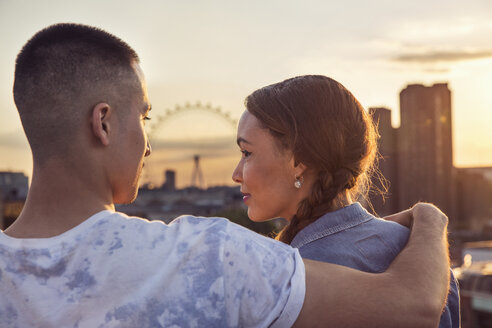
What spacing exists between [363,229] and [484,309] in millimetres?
19480

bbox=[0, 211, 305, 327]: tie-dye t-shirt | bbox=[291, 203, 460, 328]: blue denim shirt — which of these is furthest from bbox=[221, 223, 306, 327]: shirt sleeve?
bbox=[291, 203, 460, 328]: blue denim shirt

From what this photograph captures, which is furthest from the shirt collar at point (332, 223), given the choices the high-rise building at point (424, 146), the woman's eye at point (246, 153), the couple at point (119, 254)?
the high-rise building at point (424, 146)

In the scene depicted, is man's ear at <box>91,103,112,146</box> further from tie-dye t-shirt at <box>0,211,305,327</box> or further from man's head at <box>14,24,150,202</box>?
tie-dye t-shirt at <box>0,211,305,327</box>

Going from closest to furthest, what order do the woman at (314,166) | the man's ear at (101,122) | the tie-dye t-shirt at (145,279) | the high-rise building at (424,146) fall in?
the tie-dye t-shirt at (145,279) < the man's ear at (101,122) < the woman at (314,166) < the high-rise building at (424,146)

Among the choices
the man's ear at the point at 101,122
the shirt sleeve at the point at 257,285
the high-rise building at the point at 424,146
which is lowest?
the high-rise building at the point at 424,146

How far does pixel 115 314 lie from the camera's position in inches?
63.6

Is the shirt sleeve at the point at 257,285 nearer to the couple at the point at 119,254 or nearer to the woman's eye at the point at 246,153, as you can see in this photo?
the couple at the point at 119,254

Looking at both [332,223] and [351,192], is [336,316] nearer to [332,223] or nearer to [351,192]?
[332,223]

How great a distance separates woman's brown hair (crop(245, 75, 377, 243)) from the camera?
95.9 inches

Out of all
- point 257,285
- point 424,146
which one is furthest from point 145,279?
point 424,146

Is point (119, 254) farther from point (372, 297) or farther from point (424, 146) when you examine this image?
point (424, 146)

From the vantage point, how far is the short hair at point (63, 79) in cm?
186

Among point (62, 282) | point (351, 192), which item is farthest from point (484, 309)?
point (62, 282)

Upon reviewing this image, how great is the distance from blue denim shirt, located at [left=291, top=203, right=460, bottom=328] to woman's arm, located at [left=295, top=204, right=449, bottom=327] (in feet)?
1.03
